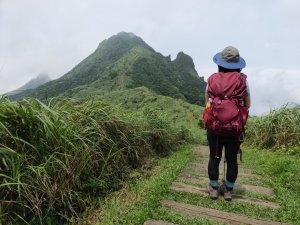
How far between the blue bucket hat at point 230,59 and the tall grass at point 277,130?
3.97m

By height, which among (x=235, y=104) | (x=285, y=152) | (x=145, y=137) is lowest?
(x=285, y=152)

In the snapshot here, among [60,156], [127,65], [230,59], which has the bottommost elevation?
[60,156]

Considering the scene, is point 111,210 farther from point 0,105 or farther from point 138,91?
point 138,91

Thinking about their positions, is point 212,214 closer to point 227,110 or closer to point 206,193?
point 206,193

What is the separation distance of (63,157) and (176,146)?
13.1ft

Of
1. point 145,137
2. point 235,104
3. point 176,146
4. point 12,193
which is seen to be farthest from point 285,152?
point 12,193

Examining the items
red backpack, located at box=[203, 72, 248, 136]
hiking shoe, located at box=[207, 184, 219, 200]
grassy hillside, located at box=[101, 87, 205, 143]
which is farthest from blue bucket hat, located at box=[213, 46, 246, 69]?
grassy hillside, located at box=[101, 87, 205, 143]

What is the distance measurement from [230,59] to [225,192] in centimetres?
155

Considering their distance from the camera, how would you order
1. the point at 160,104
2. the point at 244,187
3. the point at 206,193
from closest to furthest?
the point at 206,193 → the point at 244,187 → the point at 160,104

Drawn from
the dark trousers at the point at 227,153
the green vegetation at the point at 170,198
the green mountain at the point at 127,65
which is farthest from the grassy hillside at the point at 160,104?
the green mountain at the point at 127,65

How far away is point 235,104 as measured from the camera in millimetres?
4102

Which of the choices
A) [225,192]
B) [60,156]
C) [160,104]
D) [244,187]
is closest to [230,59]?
[225,192]

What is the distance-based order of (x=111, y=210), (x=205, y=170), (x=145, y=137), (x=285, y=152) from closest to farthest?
(x=111, y=210)
(x=205, y=170)
(x=145, y=137)
(x=285, y=152)

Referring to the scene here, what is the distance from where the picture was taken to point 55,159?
147 inches
